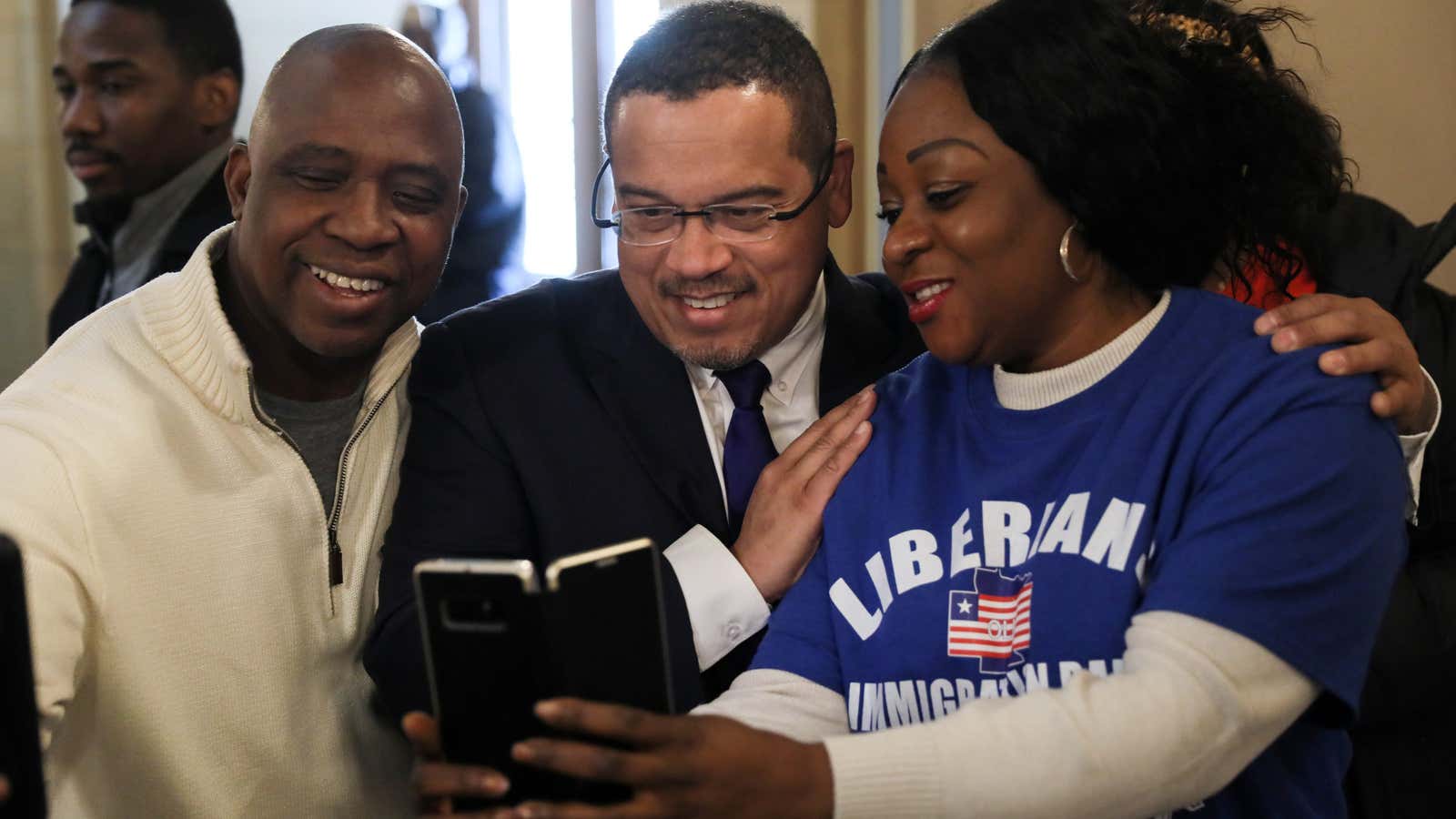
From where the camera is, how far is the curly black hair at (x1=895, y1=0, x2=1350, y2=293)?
4.65 feet

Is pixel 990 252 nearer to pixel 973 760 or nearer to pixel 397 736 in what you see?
pixel 973 760

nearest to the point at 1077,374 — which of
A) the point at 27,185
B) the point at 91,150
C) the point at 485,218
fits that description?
the point at 485,218

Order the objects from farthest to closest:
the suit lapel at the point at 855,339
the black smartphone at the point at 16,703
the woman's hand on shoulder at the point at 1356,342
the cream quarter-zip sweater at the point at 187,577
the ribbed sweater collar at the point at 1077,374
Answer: the suit lapel at the point at 855,339 → the cream quarter-zip sweater at the point at 187,577 → the ribbed sweater collar at the point at 1077,374 → the woman's hand on shoulder at the point at 1356,342 → the black smartphone at the point at 16,703

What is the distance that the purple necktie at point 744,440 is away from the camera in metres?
1.86

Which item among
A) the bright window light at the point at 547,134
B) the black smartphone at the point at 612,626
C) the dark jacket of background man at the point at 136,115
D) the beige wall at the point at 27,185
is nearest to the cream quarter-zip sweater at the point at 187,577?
the black smartphone at the point at 612,626

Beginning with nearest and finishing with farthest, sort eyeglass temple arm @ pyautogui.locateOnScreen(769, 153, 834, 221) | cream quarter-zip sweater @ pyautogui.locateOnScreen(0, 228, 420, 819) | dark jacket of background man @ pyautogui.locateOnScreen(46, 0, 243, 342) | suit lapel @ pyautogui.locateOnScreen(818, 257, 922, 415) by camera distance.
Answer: cream quarter-zip sweater @ pyautogui.locateOnScreen(0, 228, 420, 819) < eyeglass temple arm @ pyautogui.locateOnScreen(769, 153, 834, 221) < suit lapel @ pyautogui.locateOnScreen(818, 257, 922, 415) < dark jacket of background man @ pyautogui.locateOnScreen(46, 0, 243, 342)

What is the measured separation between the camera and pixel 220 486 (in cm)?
170

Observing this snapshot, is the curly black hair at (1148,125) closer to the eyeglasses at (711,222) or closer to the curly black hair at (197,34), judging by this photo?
the eyeglasses at (711,222)

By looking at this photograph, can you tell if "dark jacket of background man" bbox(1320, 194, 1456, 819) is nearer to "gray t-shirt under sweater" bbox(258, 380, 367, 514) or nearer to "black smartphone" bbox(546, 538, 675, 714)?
"black smartphone" bbox(546, 538, 675, 714)

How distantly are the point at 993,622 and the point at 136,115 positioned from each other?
240cm

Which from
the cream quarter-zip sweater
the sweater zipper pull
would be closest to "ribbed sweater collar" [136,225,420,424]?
the cream quarter-zip sweater

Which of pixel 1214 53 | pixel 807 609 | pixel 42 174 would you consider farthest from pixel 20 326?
pixel 1214 53

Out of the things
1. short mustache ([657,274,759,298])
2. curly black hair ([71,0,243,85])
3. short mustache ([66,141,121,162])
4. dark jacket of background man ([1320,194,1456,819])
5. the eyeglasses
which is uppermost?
curly black hair ([71,0,243,85])

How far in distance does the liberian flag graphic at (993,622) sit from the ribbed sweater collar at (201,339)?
89 centimetres
